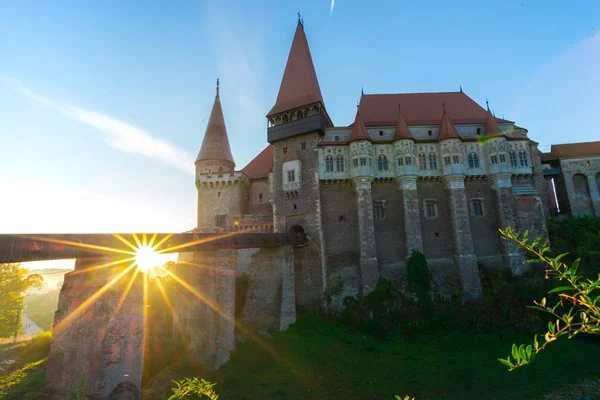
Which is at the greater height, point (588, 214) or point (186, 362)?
point (588, 214)

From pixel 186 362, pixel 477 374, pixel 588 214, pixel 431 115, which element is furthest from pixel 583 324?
pixel 588 214

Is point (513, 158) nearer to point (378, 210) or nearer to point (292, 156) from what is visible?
point (378, 210)

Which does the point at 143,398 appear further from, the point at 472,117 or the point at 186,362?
the point at 472,117

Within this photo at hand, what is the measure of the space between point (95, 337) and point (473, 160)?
90.1ft

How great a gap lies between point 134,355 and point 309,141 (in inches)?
784

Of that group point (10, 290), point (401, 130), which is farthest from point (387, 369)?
point (10, 290)

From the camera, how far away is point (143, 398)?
53.4ft

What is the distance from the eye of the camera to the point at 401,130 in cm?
2795

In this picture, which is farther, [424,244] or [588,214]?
[588,214]

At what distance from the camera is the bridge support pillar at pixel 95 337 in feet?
41.1

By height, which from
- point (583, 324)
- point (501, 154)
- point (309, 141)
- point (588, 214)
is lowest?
point (583, 324)

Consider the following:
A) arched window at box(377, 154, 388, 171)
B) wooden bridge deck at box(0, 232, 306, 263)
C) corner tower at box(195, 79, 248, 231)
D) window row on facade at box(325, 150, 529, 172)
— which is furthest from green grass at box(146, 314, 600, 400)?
corner tower at box(195, 79, 248, 231)

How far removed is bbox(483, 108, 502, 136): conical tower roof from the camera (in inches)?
1096

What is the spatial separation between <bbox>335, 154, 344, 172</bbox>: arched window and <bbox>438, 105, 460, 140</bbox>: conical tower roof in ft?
26.4
